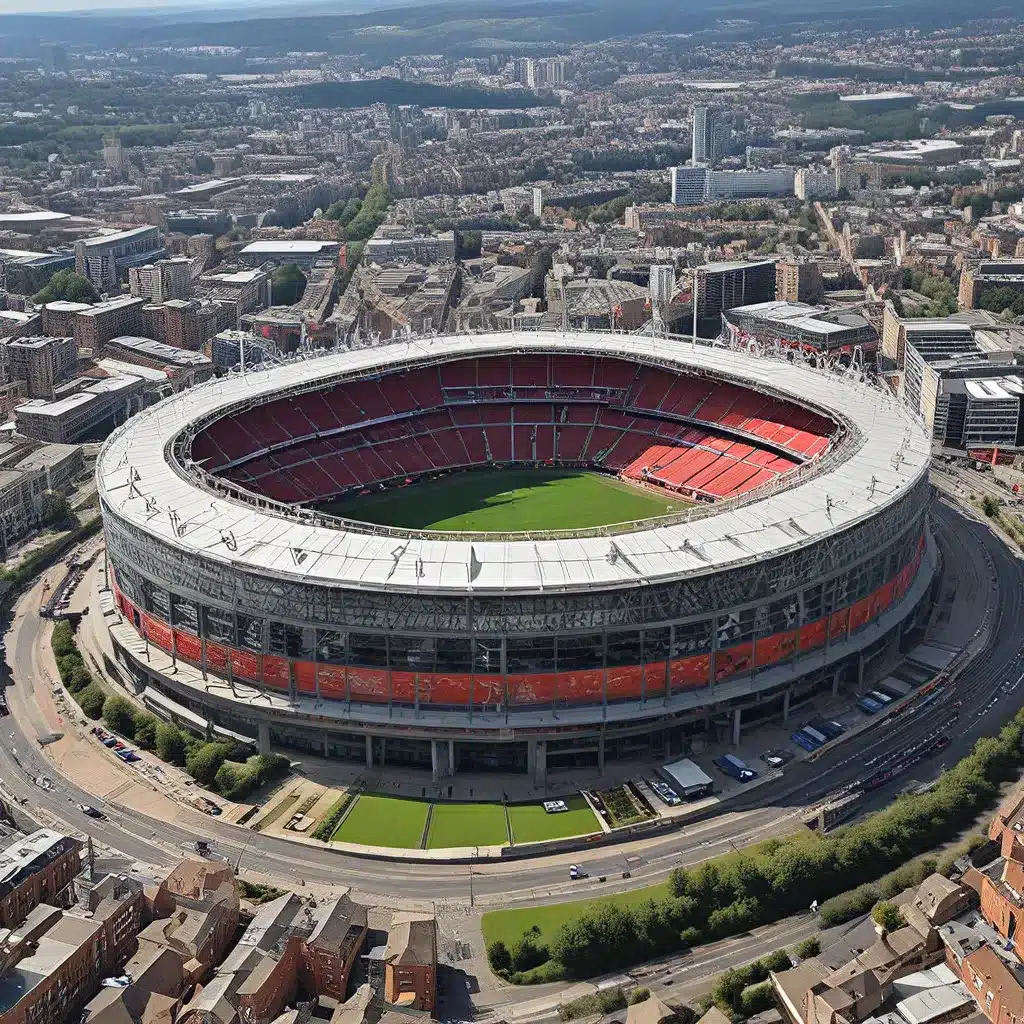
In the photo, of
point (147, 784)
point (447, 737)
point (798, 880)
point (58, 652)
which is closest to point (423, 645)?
point (447, 737)

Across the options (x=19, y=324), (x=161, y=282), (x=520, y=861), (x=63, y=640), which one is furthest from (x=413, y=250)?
(x=520, y=861)

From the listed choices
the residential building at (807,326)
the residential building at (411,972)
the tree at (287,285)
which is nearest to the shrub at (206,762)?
the residential building at (411,972)

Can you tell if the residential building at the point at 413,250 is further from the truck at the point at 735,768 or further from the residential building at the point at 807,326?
the truck at the point at 735,768

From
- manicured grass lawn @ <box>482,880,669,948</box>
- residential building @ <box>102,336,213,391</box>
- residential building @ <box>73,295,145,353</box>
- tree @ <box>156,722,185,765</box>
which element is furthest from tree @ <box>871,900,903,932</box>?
residential building @ <box>73,295,145,353</box>

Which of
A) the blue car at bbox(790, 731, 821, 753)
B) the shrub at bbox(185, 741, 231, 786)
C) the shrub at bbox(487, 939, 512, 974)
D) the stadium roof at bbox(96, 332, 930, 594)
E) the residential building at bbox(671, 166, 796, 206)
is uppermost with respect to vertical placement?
the stadium roof at bbox(96, 332, 930, 594)

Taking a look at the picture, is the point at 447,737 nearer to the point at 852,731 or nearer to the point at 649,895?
the point at 649,895

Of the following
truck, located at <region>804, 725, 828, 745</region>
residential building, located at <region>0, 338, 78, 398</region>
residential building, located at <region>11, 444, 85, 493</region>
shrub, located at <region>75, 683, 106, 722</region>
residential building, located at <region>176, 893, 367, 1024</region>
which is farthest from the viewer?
residential building, located at <region>0, 338, 78, 398</region>

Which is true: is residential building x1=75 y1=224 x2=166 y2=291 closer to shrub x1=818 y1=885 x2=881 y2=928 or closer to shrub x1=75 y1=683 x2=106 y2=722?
shrub x1=75 y1=683 x2=106 y2=722
